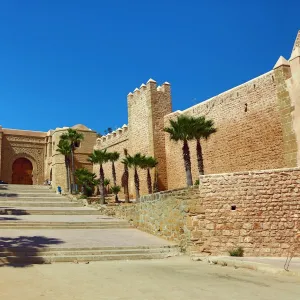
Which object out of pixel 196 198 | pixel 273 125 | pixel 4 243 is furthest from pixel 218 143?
pixel 4 243

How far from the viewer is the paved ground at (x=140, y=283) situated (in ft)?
16.3

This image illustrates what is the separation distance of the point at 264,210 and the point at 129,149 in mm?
20015

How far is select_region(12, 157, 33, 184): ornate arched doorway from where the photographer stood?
3875 centimetres

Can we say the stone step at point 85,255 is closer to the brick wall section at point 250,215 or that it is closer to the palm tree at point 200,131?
the brick wall section at point 250,215

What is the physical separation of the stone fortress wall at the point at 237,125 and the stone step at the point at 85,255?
23.0 feet

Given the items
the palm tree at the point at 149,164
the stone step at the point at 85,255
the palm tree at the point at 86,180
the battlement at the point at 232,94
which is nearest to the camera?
the stone step at the point at 85,255

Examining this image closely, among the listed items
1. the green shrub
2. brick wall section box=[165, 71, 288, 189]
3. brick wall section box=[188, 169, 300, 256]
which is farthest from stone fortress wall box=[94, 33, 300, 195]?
the green shrub

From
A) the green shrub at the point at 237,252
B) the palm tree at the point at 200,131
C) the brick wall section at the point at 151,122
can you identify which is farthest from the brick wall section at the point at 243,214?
the brick wall section at the point at 151,122

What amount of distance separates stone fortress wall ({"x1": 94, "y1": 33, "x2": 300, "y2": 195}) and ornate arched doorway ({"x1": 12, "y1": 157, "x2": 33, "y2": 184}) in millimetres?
15996

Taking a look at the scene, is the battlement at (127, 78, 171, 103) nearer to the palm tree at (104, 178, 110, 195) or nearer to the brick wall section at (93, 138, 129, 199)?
the brick wall section at (93, 138, 129, 199)

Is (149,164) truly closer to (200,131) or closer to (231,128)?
(200,131)

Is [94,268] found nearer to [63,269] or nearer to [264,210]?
[63,269]

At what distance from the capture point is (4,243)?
30.4 feet

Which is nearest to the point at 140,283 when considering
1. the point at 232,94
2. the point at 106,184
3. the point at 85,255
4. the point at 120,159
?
the point at 85,255
